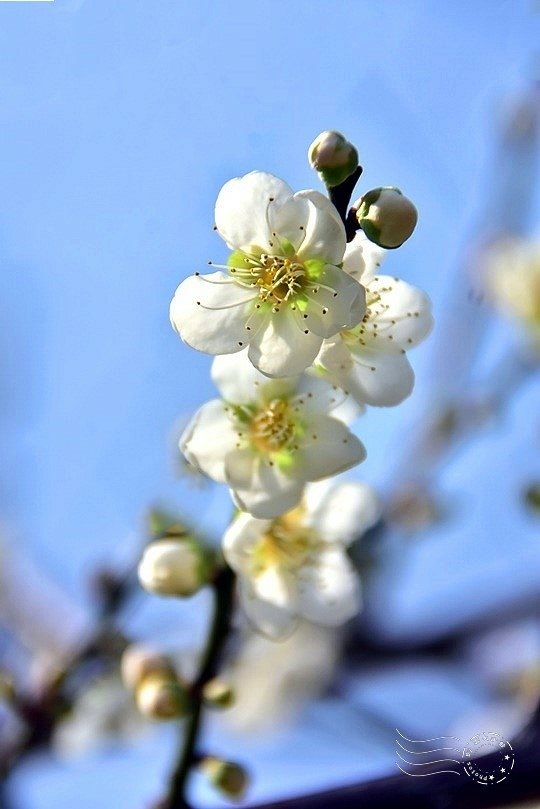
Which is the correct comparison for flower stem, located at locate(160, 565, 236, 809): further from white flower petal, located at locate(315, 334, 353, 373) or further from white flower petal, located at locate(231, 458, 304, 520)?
white flower petal, located at locate(315, 334, 353, 373)

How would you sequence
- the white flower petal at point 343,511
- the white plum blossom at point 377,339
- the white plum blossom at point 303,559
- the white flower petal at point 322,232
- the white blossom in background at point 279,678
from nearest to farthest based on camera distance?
the white flower petal at point 322,232
the white plum blossom at point 377,339
the white plum blossom at point 303,559
the white flower petal at point 343,511
the white blossom in background at point 279,678

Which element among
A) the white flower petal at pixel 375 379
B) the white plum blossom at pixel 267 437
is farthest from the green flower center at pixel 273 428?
the white flower petal at pixel 375 379

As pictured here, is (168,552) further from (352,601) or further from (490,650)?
(490,650)

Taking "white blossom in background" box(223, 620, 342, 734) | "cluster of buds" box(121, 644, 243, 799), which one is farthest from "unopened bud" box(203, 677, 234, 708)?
"white blossom in background" box(223, 620, 342, 734)

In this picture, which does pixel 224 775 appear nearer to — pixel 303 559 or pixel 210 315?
pixel 303 559

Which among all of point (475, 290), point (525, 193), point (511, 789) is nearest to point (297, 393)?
point (511, 789)

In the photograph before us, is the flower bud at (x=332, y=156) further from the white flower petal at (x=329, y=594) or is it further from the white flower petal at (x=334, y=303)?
the white flower petal at (x=329, y=594)

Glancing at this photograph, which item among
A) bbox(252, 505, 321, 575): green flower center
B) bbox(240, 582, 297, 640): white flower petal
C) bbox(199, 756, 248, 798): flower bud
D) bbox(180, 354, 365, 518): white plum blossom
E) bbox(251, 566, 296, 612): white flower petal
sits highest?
bbox(180, 354, 365, 518): white plum blossom
